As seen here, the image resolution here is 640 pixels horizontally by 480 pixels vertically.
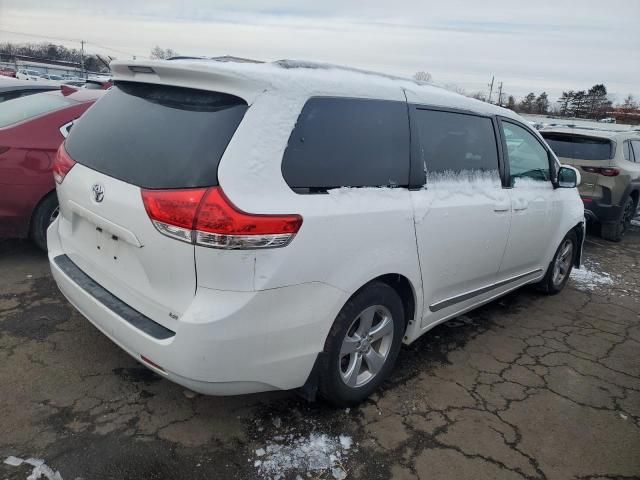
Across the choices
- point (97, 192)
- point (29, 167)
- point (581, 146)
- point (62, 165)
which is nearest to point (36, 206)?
point (29, 167)

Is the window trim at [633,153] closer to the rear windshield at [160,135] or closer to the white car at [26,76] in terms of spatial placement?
the rear windshield at [160,135]

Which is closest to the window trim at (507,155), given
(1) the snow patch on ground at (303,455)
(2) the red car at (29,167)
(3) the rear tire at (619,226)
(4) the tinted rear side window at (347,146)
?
(4) the tinted rear side window at (347,146)

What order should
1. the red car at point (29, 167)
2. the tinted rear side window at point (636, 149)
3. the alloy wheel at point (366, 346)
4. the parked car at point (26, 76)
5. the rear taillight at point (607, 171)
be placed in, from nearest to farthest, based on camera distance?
the alloy wheel at point (366, 346), the red car at point (29, 167), the rear taillight at point (607, 171), the tinted rear side window at point (636, 149), the parked car at point (26, 76)

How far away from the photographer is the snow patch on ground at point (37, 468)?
218cm

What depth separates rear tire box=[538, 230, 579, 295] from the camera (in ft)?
16.2

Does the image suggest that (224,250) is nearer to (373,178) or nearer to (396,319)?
→ (373,178)

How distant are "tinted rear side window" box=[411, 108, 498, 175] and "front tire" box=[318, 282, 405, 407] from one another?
33.5 inches

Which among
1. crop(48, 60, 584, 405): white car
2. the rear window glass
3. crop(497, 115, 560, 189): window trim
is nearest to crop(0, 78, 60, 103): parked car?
the rear window glass

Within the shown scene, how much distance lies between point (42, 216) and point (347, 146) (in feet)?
10.4

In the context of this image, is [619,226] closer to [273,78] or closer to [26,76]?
[273,78]

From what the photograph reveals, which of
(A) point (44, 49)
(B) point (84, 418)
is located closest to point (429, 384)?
(B) point (84, 418)

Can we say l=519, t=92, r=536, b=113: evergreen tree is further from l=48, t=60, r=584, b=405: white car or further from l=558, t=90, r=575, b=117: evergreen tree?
l=48, t=60, r=584, b=405: white car

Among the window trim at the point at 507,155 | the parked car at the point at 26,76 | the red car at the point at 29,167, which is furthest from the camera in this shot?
the parked car at the point at 26,76

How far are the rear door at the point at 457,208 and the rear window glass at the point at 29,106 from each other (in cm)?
349
